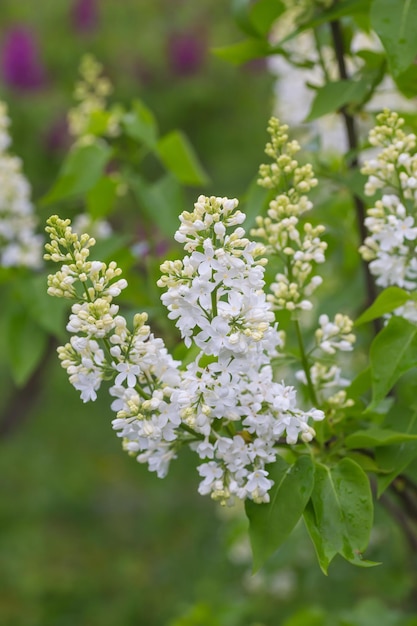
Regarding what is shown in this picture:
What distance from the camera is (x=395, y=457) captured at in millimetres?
1250

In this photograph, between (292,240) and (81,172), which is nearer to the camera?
(292,240)

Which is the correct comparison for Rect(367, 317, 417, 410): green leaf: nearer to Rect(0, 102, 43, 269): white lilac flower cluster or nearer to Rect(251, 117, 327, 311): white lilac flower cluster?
Rect(251, 117, 327, 311): white lilac flower cluster

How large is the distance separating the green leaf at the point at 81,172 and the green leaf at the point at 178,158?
166 mm

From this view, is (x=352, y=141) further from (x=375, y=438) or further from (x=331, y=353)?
(x=375, y=438)

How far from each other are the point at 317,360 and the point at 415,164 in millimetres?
314

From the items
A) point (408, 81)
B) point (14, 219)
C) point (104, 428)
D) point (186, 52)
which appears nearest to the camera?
point (408, 81)

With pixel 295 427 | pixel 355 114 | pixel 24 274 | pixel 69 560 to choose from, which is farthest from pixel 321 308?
pixel 69 560

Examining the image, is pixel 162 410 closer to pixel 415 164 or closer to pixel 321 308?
pixel 415 164

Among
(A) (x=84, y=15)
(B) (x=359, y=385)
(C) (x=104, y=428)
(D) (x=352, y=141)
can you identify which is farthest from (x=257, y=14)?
(C) (x=104, y=428)

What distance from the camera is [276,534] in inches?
44.8

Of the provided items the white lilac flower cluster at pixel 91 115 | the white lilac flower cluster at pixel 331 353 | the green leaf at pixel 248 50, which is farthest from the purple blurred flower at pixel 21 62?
the white lilac flower cluster at pixel 331 353

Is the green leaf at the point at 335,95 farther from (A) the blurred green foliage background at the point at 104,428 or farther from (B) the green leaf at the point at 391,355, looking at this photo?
(A) the blurred green foliage background at the point at 104,428

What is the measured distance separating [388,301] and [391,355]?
7cm

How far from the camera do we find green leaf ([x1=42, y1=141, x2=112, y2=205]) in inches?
74.8
